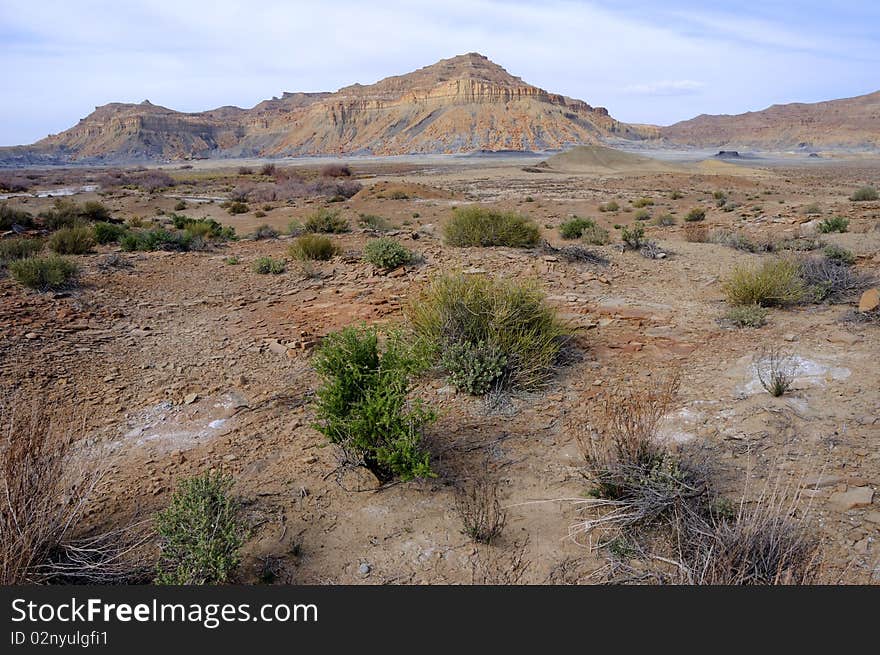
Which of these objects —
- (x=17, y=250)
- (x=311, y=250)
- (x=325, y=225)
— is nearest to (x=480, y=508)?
(x=311, y=250)

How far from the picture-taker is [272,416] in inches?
176

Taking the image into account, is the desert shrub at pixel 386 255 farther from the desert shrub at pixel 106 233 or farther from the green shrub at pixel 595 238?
the desert shrub at pixel 106 233

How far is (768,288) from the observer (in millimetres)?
6770

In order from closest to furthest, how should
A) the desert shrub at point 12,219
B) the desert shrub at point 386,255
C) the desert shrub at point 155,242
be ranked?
the desert shrub at point 386,255, the desert shrub at point 155,242, the desert shrub at point 12,219

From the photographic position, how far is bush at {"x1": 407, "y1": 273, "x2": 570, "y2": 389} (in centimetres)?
494

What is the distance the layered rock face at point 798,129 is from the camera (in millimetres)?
113125

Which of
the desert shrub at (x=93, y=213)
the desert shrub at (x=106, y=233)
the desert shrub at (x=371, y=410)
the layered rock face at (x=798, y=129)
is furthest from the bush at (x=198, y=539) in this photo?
the layered rock face at (x=798, y=129)

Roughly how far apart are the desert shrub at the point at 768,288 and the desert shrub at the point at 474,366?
148 inches

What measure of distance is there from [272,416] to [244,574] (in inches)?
70.0

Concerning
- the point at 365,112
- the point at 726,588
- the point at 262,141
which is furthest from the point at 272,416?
the point at 262,141

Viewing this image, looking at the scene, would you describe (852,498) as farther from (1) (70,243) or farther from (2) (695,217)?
(2) (695,217)

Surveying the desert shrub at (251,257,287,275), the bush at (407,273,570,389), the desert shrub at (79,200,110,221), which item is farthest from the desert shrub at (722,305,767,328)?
the desert shrub at (79,200,110,221)

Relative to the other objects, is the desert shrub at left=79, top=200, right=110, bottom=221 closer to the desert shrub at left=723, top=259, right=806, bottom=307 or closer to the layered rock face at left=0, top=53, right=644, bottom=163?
the desert shrub at left=723, top=259, right=806, bottom=307

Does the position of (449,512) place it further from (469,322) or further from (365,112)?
(365,112)
